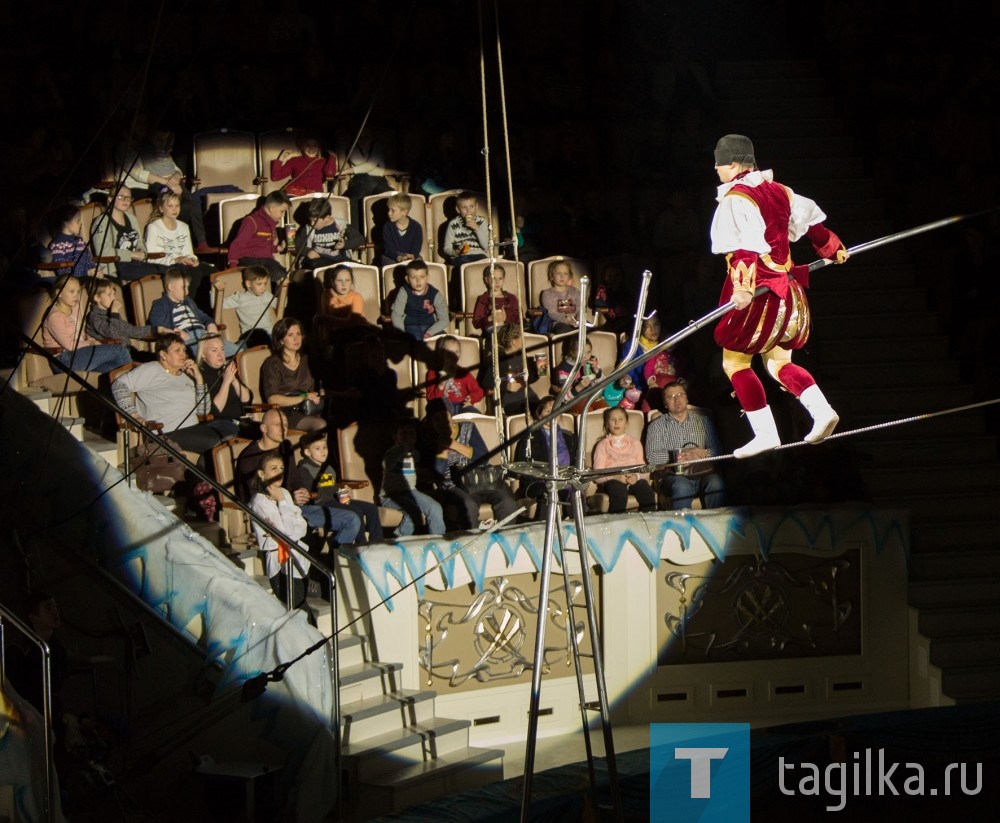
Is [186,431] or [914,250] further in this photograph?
[914,250]

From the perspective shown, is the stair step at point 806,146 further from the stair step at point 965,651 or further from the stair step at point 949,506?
the stair step at point 965,651

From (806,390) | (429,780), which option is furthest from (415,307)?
(806,390)

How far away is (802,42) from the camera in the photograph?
11.6 meters

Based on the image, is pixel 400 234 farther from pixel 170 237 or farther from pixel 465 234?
pixel 170 237

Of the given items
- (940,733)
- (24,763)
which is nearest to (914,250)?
(940,733)

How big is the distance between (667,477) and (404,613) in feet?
5.34

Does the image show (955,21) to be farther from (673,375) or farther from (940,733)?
(940,733)

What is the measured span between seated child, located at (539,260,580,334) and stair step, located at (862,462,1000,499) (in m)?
1.88

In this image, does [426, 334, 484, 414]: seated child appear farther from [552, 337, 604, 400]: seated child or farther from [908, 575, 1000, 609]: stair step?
[908, 575, 1000, 609]: stair step

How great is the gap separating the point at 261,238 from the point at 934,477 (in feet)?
13.3

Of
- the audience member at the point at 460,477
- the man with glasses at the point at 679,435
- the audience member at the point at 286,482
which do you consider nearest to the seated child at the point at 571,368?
the man with glasses at the point at 679,435

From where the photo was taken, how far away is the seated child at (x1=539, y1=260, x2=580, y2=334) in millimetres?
9188

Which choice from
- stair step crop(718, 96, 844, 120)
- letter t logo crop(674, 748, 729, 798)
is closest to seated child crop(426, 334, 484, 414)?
letter t logo crop(674, 748, 729, 798)

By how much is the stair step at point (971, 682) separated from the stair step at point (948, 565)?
54 cm
